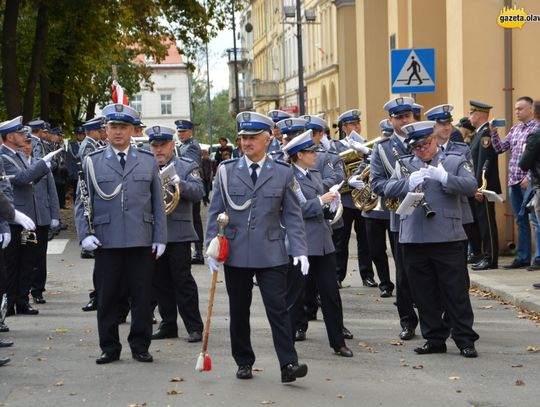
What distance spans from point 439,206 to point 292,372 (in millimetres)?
2205

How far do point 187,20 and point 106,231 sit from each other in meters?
24.1

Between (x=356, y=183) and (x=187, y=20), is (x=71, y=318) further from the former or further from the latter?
(x=187, y=20)

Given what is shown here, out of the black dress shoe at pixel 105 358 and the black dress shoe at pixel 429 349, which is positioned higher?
the black dress shoe at pixel 105 358

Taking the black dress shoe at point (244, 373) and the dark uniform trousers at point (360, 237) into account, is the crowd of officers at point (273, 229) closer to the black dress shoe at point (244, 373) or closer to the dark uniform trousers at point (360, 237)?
the black dress shoe at point (244, 373)

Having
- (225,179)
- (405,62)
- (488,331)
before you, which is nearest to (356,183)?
(488,331)

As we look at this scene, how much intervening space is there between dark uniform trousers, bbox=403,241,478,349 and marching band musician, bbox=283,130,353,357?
0.68 meters

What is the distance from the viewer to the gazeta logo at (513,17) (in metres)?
17.9

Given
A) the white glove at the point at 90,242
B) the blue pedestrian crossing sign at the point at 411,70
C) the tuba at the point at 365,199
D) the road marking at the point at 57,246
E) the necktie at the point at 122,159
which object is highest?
the blue pedestrian crossing sign at the point at 411,70

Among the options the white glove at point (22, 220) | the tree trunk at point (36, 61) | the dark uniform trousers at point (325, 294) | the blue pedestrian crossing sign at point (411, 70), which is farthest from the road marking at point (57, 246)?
the dark uniform trousers at point (325, 294)

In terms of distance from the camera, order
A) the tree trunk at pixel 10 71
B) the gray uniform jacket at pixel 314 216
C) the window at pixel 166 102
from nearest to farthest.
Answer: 1. the gray uniform jacket at pixel 314 216
2. the tree trunk at pixel 10 71
3. the window at pixel 166 102

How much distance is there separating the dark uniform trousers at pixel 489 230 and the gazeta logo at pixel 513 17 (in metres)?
2.96

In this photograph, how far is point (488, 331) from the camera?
1171 centimetres

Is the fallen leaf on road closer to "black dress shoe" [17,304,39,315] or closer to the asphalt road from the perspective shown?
the asphalt road

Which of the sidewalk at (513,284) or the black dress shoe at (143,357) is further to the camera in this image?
the sidewalk at (513,284)
